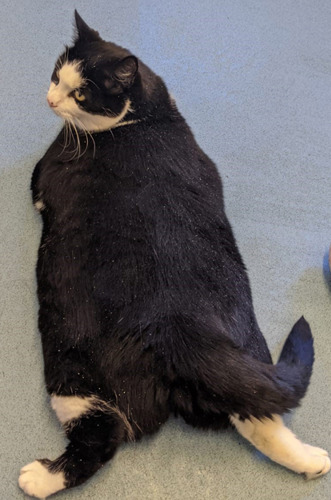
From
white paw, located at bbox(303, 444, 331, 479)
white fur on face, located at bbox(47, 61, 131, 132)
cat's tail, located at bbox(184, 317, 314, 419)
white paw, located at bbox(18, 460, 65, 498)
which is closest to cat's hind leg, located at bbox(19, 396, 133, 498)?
white paw, located at bbox(18, 460, 65, 498)

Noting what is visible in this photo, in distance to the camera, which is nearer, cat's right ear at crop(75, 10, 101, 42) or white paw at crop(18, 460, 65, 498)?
white paw at crop(18, 460, 65, 498)

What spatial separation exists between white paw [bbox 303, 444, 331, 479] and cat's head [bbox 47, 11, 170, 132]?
0.94 m

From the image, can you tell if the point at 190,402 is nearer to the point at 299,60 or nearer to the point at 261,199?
the point at 261,199

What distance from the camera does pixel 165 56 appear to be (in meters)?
2.02

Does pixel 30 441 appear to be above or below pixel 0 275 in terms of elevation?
below

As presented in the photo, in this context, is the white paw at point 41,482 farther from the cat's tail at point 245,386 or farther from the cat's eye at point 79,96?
the cat's eye at point 79,96

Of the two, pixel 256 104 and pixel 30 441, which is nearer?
pixel 30 441

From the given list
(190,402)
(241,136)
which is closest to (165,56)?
(241,136)

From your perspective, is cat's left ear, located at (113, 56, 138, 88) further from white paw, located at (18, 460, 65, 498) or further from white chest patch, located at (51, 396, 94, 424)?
white paw, located at (18, 460, 65, 498)

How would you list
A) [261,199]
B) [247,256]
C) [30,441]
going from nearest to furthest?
1. [30,441]
2. [247,256]
3. [261,199]

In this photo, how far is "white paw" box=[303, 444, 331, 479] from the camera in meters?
1.21

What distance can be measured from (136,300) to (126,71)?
572 millimetres

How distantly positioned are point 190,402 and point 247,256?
63 centimetres

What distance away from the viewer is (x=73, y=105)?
4.30ft
